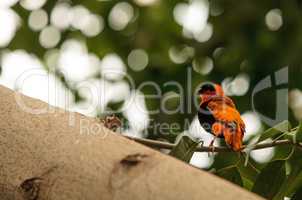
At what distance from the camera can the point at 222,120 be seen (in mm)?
926

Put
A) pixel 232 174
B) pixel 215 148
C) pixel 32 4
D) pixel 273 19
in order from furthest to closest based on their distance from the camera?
pixel 32 4 < pixel 273 19 < pixel 232 174 < pixel 215 148

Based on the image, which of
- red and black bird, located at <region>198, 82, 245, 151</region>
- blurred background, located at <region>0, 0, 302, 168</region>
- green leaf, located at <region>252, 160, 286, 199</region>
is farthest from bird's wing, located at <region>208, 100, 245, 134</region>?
blurred background, located at <region>0, 0, 302, 168</region>

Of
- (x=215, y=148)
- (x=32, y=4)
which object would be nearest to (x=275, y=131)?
(x=215, y=148)

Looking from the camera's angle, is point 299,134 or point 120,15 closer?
point 299,134

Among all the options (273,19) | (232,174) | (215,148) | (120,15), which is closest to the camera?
(215,148)

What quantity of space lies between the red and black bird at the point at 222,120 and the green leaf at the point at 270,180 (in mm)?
94

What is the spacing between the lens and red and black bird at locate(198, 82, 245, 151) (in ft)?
3.00

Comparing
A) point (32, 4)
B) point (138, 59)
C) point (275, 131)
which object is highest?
point (32, 4)

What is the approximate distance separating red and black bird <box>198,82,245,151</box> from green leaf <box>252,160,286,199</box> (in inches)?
3.7

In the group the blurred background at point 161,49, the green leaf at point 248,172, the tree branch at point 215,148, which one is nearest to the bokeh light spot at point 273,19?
the blurred background at point 161,49

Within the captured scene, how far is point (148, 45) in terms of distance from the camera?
3.10 m

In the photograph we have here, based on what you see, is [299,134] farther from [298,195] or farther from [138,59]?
[138,59]

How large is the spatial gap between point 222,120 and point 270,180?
129mm

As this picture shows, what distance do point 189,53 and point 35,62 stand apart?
26.8 inches
